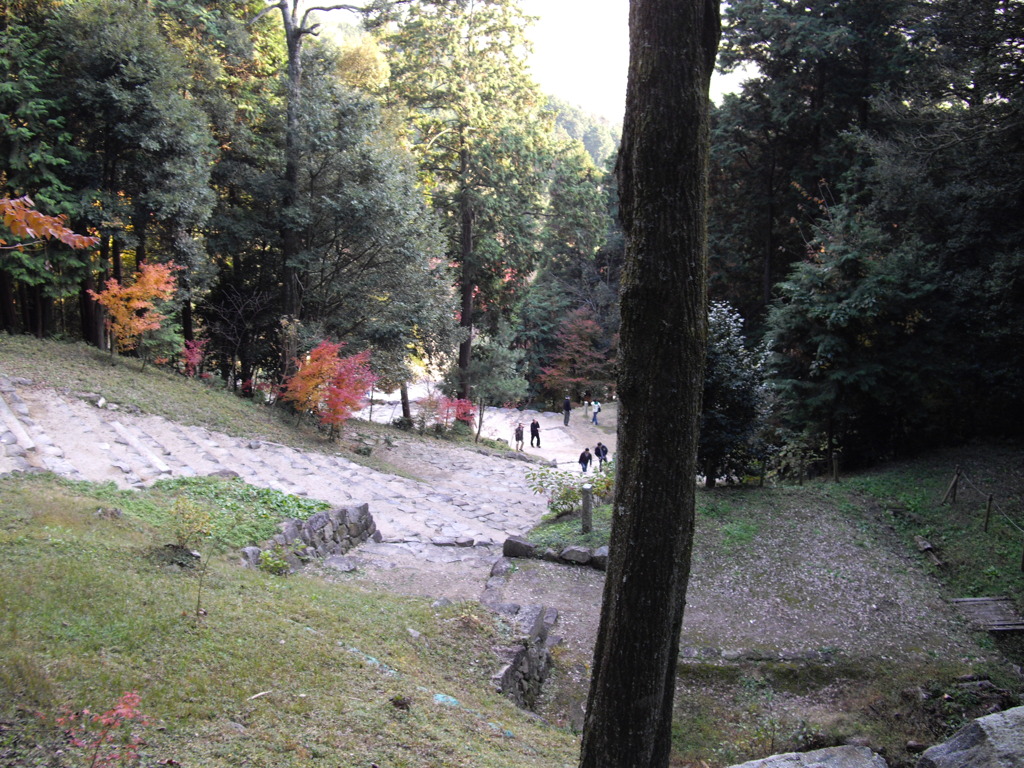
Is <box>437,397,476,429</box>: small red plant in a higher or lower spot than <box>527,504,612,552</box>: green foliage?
higher

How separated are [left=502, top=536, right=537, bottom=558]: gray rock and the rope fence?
7.07m

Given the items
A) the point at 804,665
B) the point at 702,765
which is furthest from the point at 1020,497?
the point at 702,765

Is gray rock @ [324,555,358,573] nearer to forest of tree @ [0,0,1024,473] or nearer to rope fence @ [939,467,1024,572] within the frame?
forest of tree @ [0,0,1024,473]

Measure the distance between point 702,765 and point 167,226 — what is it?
15.0 meters

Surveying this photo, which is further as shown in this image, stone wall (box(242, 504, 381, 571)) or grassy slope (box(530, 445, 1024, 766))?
stone wall (box(242, 504, 381, 571))

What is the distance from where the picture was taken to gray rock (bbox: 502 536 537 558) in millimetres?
9797

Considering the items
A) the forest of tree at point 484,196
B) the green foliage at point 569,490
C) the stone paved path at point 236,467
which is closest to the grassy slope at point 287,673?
the stone paved path at point 236,467

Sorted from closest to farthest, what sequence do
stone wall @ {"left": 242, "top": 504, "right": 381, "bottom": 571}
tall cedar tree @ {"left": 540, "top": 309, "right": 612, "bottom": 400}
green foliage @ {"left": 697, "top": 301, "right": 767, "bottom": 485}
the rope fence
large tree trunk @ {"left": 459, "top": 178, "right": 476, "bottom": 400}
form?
stone wall @ {"left": 242, "top": 504, "right": 381, "bottom": 571}
the rope fence
green foliage @ {"left": 697, "top": 301, "right": 767, "bottom": 485}
large tree trunk @ {"left": 459, "top": 178, "right": 476, "bottom": 400}
tall cedar tree @ {"left": 540, "top": 309, "right": 612, "bottom": 400}

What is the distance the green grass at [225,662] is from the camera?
349 cm

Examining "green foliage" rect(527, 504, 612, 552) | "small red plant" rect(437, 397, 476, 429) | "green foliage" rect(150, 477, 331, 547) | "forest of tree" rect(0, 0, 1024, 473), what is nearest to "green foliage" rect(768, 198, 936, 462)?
"forest of tree" rect(0, 0, 1024, 473)

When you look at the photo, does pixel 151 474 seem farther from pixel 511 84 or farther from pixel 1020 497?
pixel 511 84

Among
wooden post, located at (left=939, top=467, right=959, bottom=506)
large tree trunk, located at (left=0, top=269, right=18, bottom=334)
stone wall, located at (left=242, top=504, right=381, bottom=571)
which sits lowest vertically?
stone wall, located at (left=242, top=504, right=381, bottom=571)

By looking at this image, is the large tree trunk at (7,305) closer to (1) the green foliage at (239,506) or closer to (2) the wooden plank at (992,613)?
(1) the green foliage at (239,506)

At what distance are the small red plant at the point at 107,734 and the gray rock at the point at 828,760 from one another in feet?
12.0
